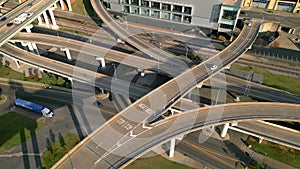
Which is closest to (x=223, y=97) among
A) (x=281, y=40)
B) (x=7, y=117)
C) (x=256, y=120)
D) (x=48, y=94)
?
(x=256, y=120)

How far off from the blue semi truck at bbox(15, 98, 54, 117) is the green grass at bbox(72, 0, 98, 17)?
205 feet

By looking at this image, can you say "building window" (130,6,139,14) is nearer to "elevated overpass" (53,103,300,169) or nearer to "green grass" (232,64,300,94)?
"green grass" (232,64,300,94)

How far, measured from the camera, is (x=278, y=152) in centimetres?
7006

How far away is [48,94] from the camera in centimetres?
8762

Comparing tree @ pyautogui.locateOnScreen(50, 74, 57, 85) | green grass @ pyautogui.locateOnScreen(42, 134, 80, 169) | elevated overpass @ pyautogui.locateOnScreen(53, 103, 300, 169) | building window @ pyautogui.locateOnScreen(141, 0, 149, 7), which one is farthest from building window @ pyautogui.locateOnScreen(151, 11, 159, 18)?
green grass @ pyautogui.locateOnScreen(42, 134, 80, 169)

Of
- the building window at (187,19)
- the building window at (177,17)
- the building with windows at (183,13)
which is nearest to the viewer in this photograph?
the building with windows at (183,13)

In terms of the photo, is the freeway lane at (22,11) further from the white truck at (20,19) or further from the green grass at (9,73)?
the green grass at (9,73)

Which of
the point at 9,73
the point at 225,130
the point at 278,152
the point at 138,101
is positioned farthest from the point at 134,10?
the point at 278,152

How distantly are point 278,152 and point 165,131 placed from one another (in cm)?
3246

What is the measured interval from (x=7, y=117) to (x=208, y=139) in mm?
61380

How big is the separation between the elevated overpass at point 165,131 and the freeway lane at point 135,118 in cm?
22

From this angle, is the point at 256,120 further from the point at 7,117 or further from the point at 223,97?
the point at 7,117

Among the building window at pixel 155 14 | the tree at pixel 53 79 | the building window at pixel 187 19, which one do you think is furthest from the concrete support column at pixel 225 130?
the building window at pixel 155 14

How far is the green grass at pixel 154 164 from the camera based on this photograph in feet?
218
